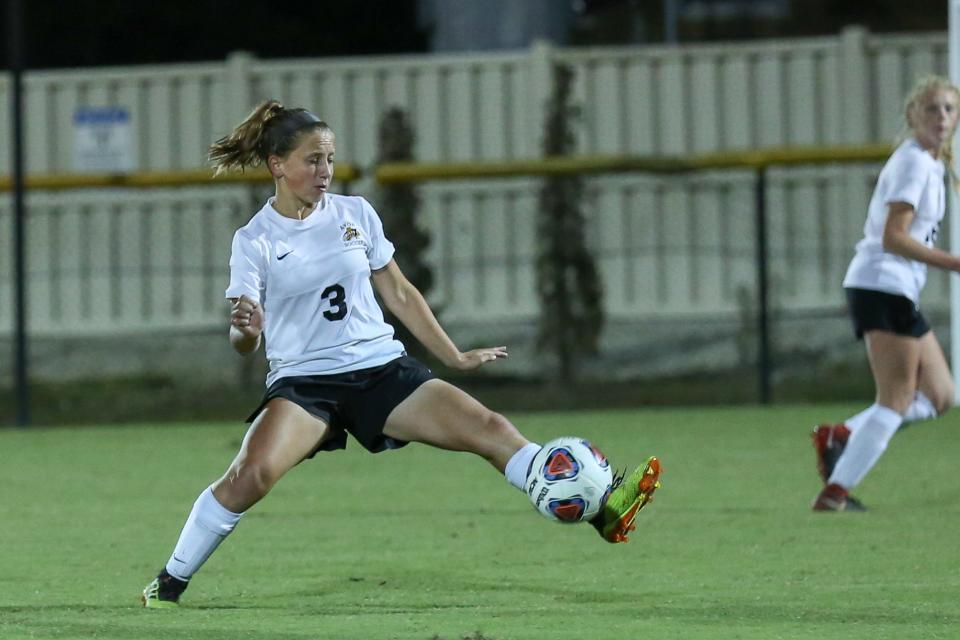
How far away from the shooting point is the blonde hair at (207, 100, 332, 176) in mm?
6648

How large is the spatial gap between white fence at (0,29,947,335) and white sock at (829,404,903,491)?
7936mm

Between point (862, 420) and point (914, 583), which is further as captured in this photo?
point (862, 420)

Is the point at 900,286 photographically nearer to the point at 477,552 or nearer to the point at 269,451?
the point at 477,552

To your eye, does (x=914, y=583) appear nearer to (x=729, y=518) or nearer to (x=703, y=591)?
(x=703, y=591)

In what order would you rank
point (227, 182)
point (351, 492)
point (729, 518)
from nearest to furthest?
1. point (729, 518)
2. point (351, 492)
3. point (227, 182)

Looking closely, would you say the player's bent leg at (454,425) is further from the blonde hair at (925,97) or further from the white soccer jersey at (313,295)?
the blonde hair at (925,97)

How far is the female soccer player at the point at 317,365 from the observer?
6.47 metres

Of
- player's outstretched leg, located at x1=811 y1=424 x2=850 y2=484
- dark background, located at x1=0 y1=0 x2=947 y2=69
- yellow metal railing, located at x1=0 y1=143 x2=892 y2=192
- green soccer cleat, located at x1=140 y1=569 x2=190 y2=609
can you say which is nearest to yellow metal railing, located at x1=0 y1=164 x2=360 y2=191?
yellow metal railing, located at x1=0 y1=143 x2=892 y2=192

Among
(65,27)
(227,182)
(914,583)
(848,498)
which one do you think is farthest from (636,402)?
(65,27)

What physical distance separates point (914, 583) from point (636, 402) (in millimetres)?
8840

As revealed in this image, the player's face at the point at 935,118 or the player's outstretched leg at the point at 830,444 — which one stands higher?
the player's face at the point at 935,118

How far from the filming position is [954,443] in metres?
11.9

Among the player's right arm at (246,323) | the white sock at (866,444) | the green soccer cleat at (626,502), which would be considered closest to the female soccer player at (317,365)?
the green soccer cleat at (626,502)

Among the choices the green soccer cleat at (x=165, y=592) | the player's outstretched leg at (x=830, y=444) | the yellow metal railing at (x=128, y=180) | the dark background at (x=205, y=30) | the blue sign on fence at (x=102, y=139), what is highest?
the dark background at (x=205, y=30)
